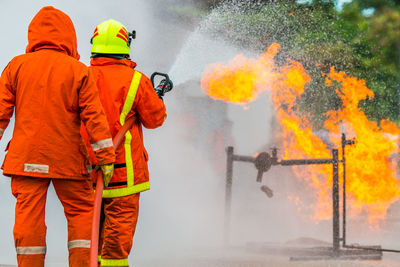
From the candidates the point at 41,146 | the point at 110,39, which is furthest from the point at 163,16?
the point at 41,146

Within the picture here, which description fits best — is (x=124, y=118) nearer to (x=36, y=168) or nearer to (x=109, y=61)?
(x=109, y=61)

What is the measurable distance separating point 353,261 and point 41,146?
11.3ft

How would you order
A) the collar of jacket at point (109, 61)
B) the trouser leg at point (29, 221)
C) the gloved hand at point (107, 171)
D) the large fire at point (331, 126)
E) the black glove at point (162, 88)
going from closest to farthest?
the trouser leg at point (29, 221), the gloved hand at point (107, 171), the collar of jacket at point (109, 61), the black glove at point (162, 88), the large fire at point (331, 126)

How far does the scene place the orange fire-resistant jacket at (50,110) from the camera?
10.7 ft

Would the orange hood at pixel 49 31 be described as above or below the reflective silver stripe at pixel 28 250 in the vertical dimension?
above

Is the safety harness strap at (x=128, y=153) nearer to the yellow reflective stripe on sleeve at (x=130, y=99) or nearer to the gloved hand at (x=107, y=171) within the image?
the yellow reflective stripe on sleeve at (x=130, y=99)

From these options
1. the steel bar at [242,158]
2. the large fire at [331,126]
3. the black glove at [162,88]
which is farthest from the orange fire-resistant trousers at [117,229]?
the large fire at [331,126]

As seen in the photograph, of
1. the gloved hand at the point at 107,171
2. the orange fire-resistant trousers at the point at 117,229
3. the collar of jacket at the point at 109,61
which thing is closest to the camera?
the gloved hand at the point at 107,171

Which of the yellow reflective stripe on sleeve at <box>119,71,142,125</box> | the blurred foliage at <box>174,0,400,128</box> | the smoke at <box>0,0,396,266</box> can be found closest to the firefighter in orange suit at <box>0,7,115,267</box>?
the yellow reflective stripe on sleeve at <box>119,71,142,125</box>

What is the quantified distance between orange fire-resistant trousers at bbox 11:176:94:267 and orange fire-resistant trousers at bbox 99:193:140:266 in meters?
0.14

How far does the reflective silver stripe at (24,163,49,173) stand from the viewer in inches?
127

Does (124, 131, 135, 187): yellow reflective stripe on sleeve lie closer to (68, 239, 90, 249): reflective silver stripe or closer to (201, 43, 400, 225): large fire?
(68, 239, 90, 249): reflective silver stripe

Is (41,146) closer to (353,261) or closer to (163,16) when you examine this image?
(353,261)

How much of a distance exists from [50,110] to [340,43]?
39.0 feet
